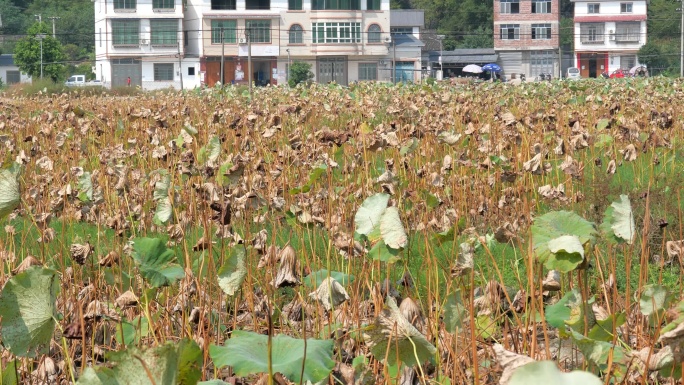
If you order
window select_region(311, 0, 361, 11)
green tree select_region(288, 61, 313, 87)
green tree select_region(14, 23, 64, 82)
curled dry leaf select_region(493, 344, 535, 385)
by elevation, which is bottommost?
curled dry leaf select_region(493, 344, 535, 385)

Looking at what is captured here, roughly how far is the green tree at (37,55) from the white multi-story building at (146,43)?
3.56 m

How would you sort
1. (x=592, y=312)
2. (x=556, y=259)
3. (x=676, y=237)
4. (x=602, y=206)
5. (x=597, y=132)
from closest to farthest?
(x=556, y=259) < (x=592, y=312) < (x=676, y=237) < (x=602, y=206) < (x=597, y=132)

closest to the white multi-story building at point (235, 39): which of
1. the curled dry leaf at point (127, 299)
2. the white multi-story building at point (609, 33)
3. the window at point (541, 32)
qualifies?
the window at point (541, 32)

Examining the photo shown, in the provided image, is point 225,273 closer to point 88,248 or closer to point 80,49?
point 88,248

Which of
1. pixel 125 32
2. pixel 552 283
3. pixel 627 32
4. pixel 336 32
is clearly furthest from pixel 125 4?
pixel 552 283

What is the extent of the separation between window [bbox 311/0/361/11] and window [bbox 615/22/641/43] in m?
17.1

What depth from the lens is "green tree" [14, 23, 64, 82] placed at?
53.4 m

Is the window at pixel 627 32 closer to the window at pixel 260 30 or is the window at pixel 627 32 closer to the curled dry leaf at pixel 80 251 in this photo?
the window at pixel 260 30

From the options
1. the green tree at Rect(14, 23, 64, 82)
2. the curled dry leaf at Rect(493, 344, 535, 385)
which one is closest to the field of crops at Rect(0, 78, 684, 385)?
the curled dry leaf at Rect(493, 344, 535, 385)

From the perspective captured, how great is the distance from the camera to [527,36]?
60.2 m

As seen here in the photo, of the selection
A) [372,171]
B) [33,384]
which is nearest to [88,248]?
[33,384]

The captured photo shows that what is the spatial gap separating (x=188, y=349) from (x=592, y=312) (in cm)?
98

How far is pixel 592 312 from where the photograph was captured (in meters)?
2.11

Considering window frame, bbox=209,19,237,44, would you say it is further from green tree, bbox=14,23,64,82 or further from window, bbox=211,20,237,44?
green tree, bbox=14,23,64,82
